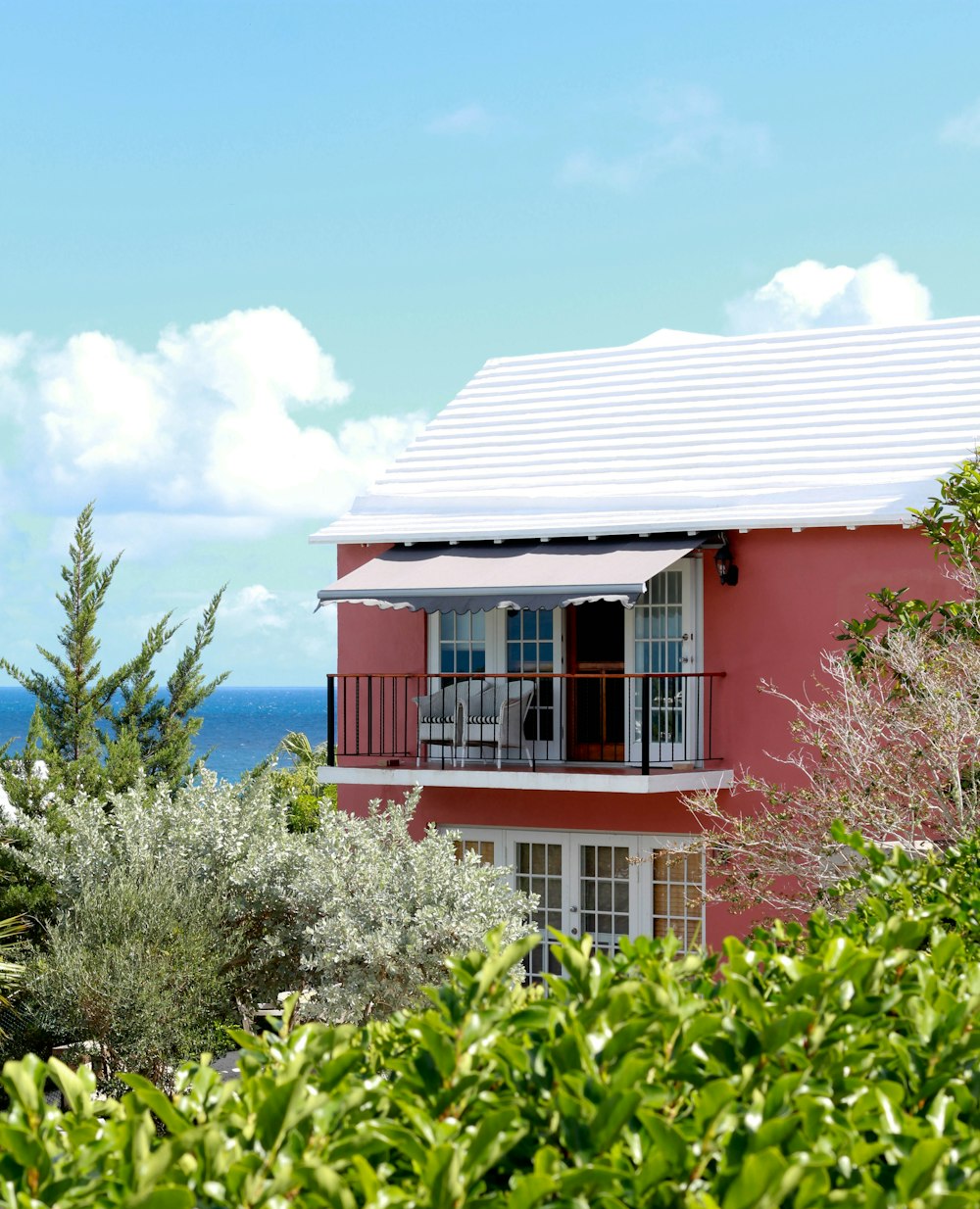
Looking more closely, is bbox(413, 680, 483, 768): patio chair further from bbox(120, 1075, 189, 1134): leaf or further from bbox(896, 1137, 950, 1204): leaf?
bbox(896, 1137, 950, 1204): leaf

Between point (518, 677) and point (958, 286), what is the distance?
15.4 metres

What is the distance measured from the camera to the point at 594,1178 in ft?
9.41

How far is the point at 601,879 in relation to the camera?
60.1ft

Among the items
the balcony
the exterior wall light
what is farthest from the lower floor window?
the exterior wall light

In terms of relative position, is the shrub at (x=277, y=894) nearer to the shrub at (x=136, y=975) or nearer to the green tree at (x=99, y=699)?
the shrub at (x=136, y=975)

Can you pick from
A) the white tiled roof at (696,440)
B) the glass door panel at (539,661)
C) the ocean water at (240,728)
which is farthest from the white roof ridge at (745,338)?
the ocean water at (240,728)

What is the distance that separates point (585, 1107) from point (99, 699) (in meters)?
19.1

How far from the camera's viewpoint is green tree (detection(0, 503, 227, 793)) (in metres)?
20.0

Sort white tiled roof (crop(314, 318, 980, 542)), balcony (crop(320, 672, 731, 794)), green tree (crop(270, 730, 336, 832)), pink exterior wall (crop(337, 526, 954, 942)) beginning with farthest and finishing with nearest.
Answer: green tree (crop(270, 730, 336, 832)) → white tiled roof (crop(314, 318, 980, 542)) → balcony (crop(320, 672, 731, 794)) → pink exterior wall (crop(337, 526, 954, 942))

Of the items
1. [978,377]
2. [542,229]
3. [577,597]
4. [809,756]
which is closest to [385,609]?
[577,597]

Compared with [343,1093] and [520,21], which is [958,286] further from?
[343,1093]

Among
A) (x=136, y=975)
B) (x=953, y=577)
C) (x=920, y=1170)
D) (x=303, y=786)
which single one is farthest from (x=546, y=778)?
(x=303, y=786)

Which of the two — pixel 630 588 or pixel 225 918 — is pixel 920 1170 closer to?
pixel 225 918

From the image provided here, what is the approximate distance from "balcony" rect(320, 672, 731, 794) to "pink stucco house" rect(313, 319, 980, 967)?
4 centimetres
